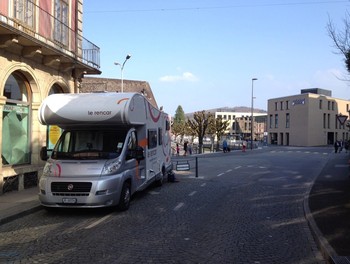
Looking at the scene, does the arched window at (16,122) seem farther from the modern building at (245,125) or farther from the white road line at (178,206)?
A: the modern building at (245,125)

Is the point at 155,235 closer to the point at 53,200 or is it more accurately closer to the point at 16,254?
the point at 16,254

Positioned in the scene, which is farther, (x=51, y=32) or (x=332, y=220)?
(x=51, y=32)

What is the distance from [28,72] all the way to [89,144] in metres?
4.58

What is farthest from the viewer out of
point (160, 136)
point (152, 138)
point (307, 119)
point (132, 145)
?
point (307, 119)

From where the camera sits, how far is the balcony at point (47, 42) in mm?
11555

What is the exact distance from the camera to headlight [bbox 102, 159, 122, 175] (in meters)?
9.33

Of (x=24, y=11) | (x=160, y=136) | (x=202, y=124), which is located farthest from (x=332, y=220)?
(x=202, y=124)

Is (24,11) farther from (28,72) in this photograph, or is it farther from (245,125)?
(245,125)

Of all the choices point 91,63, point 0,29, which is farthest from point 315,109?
point 0,29

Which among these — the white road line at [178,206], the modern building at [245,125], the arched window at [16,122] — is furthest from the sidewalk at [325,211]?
the modern building at [245,125]

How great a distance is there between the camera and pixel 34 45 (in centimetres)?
1261

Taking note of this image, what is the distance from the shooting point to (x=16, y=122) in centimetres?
1330

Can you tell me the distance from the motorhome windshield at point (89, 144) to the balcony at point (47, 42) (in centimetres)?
330

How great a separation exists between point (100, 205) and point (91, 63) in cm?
1013
